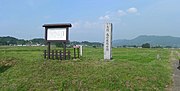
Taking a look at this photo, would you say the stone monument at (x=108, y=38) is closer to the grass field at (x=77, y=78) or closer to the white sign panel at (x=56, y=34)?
the white sign panel at (x=56, y=34)

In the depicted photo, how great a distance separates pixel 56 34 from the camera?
1595 cm

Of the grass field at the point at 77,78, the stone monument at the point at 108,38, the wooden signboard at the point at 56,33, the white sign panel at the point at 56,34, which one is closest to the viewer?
the grass field at the point at 77,78

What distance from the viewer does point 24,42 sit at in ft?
378

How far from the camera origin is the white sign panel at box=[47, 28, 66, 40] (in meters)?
15.7

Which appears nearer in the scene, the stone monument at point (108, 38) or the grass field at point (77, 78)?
the grass field at point (77, 78)

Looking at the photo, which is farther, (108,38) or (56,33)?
(108,38)

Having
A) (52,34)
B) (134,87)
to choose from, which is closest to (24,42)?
(52,34)

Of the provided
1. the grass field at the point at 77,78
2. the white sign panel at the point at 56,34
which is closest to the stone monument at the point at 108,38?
the white sign panel at the point at 56,34

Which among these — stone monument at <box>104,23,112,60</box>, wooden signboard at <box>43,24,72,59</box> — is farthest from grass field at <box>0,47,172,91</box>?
stone monument at <box>104,23,112,60</box>

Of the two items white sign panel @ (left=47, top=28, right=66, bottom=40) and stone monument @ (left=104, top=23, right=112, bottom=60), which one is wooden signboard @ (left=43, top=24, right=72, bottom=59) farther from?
stone monument @ (left=104, top=23, right=112, bottom=60)

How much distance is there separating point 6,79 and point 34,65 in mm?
2163

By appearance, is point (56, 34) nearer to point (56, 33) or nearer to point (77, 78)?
point (56, 33)

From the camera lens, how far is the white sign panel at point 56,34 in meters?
15.7

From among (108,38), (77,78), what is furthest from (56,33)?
(77,78)
